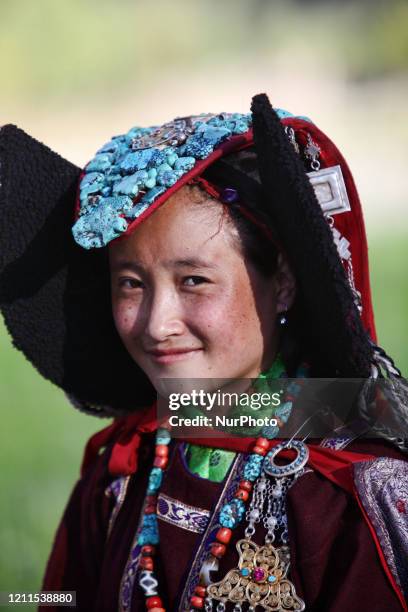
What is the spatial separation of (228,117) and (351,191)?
309 millimetres

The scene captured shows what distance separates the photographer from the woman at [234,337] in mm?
1556

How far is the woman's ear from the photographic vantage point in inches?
70.1

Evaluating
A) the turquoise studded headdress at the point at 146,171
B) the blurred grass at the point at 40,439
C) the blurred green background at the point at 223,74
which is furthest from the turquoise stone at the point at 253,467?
the blurred green background at the point at 223,74

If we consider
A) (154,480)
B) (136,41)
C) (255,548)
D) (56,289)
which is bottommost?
(255,548)

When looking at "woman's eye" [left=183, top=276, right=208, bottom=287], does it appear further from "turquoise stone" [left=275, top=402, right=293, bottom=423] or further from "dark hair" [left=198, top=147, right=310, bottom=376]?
"turquoise stone" [left=275, top=402, right=293, bottom=423]

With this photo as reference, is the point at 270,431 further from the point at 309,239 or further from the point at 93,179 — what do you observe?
the point at 93,179

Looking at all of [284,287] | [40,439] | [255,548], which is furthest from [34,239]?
[40,439]

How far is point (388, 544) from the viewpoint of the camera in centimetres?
152

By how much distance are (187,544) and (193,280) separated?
543mm

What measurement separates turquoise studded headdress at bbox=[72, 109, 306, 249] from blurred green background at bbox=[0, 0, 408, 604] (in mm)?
2401

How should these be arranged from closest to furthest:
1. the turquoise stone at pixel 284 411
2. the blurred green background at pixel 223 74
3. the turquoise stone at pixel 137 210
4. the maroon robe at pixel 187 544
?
1. the maroon robe at pixel 187 544
2. the turquoise stone at pixel 137 210
3. the turquoise stone at pixel 284 411
4. the blurred green background at pixel 223 74

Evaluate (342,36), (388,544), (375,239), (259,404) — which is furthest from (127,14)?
(388,544)

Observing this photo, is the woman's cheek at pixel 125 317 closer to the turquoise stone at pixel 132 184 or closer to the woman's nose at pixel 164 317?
the woman's nose at pixel 164 317

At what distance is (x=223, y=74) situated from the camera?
446 centimetres
